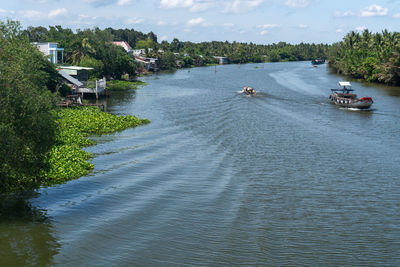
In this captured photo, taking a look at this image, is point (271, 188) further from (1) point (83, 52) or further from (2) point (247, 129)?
(1) point (83, 52)

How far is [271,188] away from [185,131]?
20.7m

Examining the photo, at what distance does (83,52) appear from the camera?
102875mm

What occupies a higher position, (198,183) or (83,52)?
(83,52)

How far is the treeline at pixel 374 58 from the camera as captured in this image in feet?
338

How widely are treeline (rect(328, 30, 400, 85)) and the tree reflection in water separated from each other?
96.5m

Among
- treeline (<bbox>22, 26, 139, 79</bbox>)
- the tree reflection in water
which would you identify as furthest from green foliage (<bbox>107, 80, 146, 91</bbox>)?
the tree reflection in water

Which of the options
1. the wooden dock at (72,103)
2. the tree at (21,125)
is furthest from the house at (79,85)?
the tree at (21,125)

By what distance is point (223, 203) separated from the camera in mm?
26453

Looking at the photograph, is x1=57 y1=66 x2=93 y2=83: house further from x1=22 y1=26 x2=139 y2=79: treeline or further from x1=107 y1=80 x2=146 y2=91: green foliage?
x1=22 y1=26 x2=139 y2=79: treeline

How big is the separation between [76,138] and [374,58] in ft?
330

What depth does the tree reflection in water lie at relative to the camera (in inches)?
762

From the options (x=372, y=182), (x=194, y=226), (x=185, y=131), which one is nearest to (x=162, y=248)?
(x=194, y=226)

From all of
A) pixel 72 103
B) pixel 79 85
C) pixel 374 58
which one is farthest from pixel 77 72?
pixel 374 58

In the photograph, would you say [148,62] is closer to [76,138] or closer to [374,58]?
[374,58]
